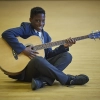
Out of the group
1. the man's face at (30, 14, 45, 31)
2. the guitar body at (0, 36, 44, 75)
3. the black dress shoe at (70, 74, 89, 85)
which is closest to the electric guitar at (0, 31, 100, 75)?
the guitar body at (0, 36, 44, 75)

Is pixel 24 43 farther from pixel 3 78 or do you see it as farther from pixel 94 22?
pixel 94 22

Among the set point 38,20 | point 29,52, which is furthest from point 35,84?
point 38,20

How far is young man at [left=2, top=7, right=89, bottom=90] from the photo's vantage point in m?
1.84

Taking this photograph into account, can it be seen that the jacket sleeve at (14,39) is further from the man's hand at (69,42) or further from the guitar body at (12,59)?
the man's hand at (69,42)

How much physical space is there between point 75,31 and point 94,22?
19.2 inches

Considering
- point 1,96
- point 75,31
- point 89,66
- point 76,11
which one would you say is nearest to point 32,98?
point 1,96

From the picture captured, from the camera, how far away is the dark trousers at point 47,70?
1831 mm

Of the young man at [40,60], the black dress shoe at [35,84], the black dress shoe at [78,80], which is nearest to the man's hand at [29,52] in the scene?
the young man at [40,60]

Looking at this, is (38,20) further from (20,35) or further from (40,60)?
(40,60)

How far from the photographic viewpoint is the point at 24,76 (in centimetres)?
203

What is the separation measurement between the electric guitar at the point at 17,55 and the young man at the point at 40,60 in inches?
1.4

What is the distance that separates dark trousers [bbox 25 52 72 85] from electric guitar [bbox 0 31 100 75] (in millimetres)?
77

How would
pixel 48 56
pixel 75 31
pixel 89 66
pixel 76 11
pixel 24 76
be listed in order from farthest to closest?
pixel 76 11, pixel 75 31, pixel 89 66, pixel 48 56, pixel 24 76

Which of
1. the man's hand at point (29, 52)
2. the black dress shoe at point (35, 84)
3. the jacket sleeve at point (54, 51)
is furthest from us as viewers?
the jacket sleeve at point (54, 51)
